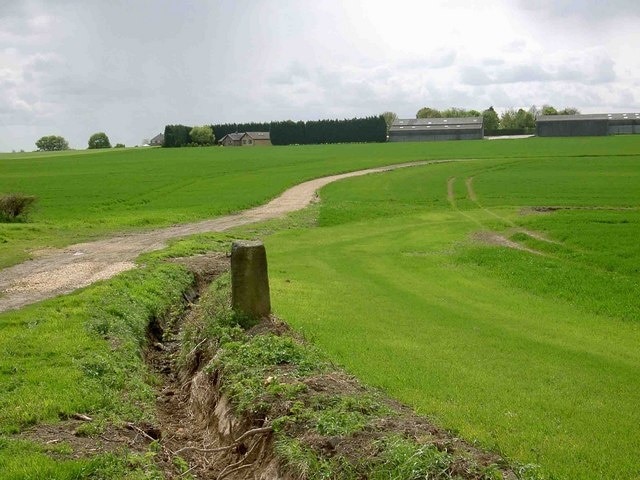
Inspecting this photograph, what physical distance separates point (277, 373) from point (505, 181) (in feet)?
163

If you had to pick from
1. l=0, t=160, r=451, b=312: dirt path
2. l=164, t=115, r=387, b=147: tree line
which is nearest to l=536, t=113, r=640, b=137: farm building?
l=164, t=115, r=387, b=147: tree line

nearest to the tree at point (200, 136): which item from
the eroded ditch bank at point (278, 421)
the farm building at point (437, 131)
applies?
the farm building at point (437, 131)

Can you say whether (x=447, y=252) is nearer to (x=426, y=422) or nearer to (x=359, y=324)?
(x=359, y=324)

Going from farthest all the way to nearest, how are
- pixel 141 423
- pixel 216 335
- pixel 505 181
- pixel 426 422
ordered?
1. pixel 505 181
2. pixel 216 335
3. pixel 141 423
4. pixel 426 422

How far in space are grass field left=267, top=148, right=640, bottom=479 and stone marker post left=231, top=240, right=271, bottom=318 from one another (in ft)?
3.98

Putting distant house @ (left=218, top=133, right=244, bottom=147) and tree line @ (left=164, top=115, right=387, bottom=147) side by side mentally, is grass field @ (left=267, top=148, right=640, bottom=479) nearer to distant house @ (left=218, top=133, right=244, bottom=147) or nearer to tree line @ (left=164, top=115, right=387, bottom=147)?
tree line @ (left=164, top=115, right=387, bottom=147)

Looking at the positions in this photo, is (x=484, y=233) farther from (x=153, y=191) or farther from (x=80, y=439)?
(x=153, y=191)

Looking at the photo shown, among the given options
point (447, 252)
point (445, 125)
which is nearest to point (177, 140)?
point (445, 125)

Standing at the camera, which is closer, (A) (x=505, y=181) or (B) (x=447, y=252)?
(B) (x=447, y=252)

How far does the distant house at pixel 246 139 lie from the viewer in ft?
583

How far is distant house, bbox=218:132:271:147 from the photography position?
177625 millimetres

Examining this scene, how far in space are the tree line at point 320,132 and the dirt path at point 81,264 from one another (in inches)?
5081

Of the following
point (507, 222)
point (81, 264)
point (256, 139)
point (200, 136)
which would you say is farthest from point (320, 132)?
point (81, 264)

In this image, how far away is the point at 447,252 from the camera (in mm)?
28156
